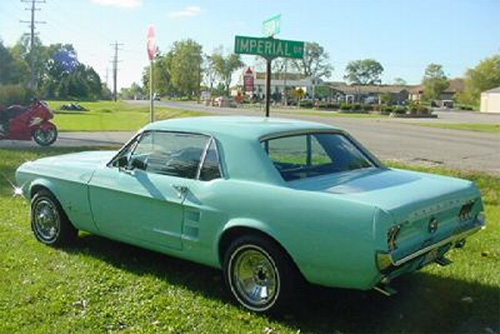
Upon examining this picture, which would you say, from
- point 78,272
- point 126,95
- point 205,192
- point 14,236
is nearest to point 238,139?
point 205,192

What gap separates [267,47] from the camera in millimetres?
7980

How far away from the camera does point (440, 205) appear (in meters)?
3.89

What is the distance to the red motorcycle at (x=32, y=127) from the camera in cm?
1531

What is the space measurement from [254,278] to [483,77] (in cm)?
9921

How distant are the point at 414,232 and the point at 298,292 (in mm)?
883

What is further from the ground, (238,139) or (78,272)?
(238,139)

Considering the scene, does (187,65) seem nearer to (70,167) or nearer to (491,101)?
(491,101)

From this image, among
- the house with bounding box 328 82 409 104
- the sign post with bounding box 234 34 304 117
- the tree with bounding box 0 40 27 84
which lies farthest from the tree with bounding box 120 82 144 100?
the sign post with bounding box 234 34 304 117

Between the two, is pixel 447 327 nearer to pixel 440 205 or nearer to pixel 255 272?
pixel 440 205

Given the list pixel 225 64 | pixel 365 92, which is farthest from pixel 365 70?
pixel 225 64

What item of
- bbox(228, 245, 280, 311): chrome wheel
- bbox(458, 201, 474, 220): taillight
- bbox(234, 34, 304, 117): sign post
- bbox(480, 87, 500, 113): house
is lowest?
bbox(228, 245, 280, 311): chrome wheel

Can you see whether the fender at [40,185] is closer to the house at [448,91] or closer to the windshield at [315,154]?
the windshield at [315,154]

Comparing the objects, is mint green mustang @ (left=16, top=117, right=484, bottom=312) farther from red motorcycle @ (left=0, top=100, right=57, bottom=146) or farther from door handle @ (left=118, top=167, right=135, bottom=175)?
red motorcycle @ (left=0, top=100, right=57, bottom=146)

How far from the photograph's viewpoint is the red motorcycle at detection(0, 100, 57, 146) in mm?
15312
